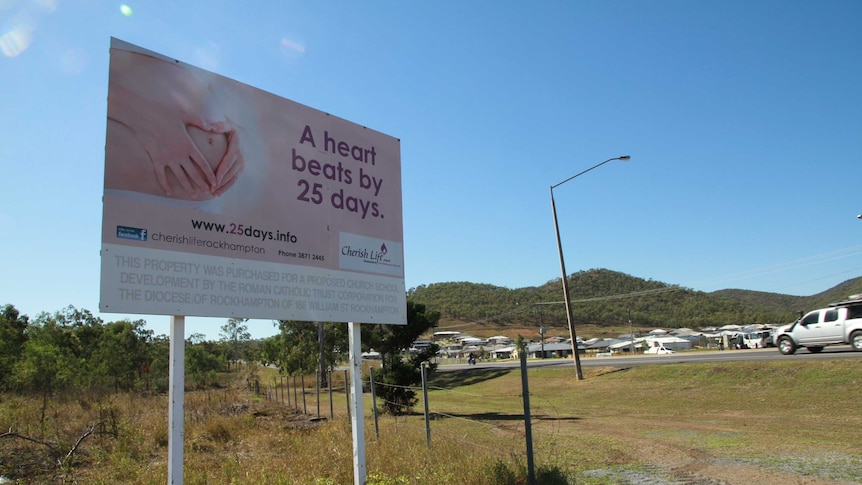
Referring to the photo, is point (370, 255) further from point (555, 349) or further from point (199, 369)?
point (555, 349)

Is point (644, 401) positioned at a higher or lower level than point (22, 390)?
lower

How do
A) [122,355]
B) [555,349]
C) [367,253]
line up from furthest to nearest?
1. [555,349]
2. [122,355]
3. [367,253]

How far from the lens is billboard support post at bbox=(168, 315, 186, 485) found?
4.50 m

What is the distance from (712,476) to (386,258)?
16.8ft

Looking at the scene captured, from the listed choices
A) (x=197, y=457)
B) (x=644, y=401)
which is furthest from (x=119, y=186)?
(x=644, y=401)

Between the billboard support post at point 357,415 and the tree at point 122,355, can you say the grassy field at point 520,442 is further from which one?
the tree at point 122,355

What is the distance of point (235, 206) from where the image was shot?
5309 mm

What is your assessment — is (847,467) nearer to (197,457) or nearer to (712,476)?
(712,476)

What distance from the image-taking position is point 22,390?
25.5 m

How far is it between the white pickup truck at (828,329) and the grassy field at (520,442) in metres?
3.57

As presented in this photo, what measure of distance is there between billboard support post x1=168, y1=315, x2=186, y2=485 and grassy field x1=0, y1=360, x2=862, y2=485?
1987mm

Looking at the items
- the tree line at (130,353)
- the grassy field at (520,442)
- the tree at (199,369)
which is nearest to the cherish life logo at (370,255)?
the grassy field at (520,442)

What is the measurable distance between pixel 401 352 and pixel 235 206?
73.3 feet

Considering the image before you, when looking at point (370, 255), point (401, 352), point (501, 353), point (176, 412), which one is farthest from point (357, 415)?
point (501, 353)
